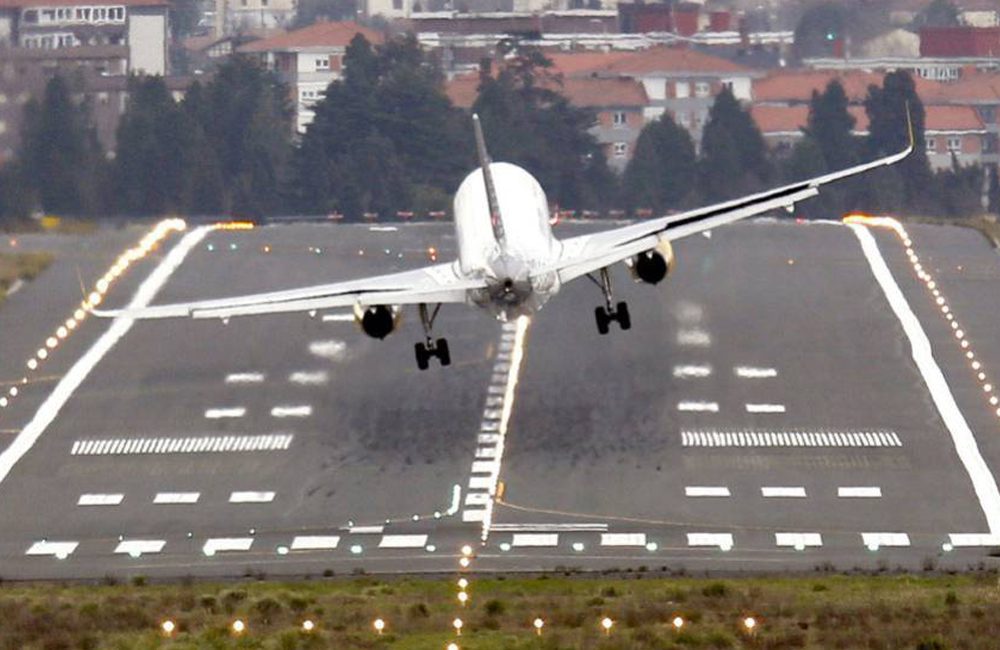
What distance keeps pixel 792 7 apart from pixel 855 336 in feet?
260

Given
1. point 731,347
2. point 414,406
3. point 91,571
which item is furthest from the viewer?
point 731,347

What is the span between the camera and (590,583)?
243 feet

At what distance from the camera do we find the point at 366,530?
3211 inches

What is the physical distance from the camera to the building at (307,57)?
192375mm

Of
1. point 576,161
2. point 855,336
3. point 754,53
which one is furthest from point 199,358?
point 754,53

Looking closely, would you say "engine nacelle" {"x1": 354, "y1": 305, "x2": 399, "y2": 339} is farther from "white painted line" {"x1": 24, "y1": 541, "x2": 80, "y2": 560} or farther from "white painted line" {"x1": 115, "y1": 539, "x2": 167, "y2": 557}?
"white painted line" {"x1": 24, "y1": 541, "x2": 80, "y2": 560}

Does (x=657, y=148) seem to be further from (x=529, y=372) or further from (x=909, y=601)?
(x=909, y=601)

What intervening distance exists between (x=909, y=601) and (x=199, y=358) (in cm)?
3815

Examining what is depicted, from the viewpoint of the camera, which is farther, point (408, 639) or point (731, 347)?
point (731, 347)

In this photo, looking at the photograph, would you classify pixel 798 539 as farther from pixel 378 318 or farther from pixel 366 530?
pixel 378 318

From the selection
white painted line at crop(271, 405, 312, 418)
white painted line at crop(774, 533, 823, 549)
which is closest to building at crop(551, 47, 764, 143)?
white painted line at crop(271, 405, 312, 418)

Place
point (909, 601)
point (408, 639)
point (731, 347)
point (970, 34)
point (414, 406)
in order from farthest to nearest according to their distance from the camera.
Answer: point (970, 34) < point (731, 347) < point (414, 406) < point (909, 601) < point (408, 639)

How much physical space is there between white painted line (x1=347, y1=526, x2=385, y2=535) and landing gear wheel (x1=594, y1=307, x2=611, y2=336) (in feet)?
53.0

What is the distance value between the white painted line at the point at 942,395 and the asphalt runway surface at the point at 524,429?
0.14m
